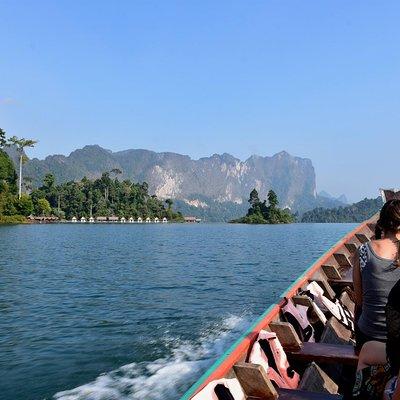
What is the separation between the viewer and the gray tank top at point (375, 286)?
13.1 ft

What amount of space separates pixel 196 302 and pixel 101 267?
1236 cm

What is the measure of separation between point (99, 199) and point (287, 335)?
6484 inches

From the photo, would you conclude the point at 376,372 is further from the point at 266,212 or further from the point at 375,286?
the point at 266,212

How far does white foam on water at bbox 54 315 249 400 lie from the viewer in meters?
8.55

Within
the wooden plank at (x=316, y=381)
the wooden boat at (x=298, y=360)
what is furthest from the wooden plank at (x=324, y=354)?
the wooden plank at (x=316, y=381)

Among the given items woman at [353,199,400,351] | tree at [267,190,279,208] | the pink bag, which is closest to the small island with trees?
tree at [267,190,279,208]

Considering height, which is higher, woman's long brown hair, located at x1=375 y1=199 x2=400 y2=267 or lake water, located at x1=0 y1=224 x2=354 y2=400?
woman's long brown hair, located at x1=375 y1=199 x2=400 y2=267

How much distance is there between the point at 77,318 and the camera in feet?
47.7

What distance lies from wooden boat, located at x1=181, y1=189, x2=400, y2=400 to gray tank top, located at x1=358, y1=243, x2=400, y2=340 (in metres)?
0.52

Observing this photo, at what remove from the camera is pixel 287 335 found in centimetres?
577

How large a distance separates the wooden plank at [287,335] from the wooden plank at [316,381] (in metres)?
0.31

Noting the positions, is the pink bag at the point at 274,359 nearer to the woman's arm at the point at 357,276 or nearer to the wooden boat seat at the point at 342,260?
the woman's arm at the point at 357,276

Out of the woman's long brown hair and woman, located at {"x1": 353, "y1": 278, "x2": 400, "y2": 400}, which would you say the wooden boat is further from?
the woman's long brown hair

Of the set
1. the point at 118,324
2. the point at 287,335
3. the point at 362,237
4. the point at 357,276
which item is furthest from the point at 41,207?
the point at 357,276
